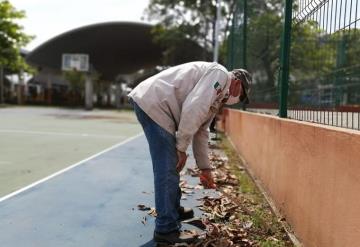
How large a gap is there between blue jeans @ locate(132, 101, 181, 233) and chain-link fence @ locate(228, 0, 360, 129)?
4.78 feet

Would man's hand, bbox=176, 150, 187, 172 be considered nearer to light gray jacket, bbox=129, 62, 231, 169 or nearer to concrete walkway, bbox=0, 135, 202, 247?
light gray jacket, bbox=129, 62, 231, 169

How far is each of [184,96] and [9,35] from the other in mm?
43075

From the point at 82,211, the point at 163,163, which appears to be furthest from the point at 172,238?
the point at 82,211

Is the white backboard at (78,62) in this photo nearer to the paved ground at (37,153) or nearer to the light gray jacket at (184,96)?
the paved ground at (37,153)

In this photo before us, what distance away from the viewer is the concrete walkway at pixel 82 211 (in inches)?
197

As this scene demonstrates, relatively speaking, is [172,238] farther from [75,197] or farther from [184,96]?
[75,197]

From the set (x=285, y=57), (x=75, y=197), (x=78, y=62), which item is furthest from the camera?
(x=78, y=62)

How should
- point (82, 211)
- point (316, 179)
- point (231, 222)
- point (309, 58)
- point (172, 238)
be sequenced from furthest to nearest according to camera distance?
1. point (309, 58)
2. point (82, 211)
3. point (231, 222)
4. point (172, 238)
5. point (316, 179)

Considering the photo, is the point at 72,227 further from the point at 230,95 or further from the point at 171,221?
the point at 230,95

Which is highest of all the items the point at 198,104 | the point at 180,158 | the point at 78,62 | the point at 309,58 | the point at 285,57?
the point at 78,62

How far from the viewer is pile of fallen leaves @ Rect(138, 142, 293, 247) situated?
195 inches

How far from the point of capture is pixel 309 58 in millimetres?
9969

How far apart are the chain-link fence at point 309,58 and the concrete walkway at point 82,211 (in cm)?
200

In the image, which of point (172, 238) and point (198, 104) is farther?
point (172, 238)
